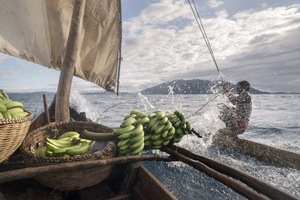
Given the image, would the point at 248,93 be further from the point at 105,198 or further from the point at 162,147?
the point at 105,198

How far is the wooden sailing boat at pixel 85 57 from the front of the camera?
5.41 feet

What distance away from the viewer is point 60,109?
3.59 meters

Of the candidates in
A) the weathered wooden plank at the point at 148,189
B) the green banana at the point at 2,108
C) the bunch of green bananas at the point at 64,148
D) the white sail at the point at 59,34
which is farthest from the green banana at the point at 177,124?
the white sail at the point at 59,34

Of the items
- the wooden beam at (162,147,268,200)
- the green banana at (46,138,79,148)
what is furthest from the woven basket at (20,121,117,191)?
the wooden beam at (162,147,268,200)

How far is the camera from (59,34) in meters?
5.40

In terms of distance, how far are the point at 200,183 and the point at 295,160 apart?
8.37 ft

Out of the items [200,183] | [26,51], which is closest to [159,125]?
[200,183]

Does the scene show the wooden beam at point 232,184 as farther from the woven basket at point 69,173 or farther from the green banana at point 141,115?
the woven basket at point 69,173

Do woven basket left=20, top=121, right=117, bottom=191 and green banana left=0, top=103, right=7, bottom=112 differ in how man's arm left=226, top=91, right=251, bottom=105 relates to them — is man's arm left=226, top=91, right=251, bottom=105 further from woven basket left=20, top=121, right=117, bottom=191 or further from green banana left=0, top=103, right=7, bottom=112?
green banana left=0, top=103, right=7, bottom=112

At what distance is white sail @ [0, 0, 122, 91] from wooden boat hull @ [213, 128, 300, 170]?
548cm

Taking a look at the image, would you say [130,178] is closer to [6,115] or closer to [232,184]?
[232,184]

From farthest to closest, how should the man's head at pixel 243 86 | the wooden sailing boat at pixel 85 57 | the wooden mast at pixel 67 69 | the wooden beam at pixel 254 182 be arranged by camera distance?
the man's head at pixel 243 86 → the wooden mast at pixel 67 69 → the wooden sailing boat at pixel 85 57 → the wooden beam at pixel 254 182

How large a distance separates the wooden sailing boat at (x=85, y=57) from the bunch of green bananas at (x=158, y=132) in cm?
23

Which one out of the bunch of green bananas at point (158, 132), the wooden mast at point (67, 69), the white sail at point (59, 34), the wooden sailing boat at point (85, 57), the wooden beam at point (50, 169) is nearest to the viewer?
the wooden beam at point (50, 169)
